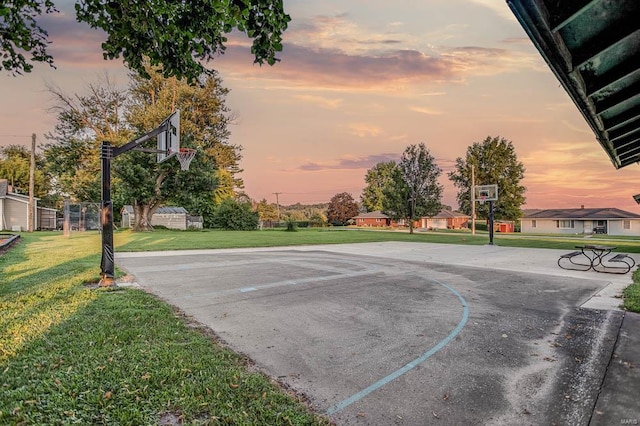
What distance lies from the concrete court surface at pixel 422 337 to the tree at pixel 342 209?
207 ft

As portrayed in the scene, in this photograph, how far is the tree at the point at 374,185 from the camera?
7150 centimetres

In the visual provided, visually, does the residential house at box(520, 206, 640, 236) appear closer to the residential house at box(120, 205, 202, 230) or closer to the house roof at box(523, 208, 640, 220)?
the house roof at box(523, 208, 640, 220)

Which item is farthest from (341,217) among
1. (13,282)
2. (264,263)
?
(13,282)

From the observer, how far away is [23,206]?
102 ft

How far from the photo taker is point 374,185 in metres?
73.6

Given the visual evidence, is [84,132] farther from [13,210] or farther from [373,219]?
[373,219]

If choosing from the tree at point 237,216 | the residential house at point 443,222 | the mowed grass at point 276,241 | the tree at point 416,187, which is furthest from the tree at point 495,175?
the tree at point 237,216

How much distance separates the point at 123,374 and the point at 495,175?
165 ft

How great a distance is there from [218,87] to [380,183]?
40.6 metres

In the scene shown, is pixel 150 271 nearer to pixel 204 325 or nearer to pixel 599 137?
pixel 204 325

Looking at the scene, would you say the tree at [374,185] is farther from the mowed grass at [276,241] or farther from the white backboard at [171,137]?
the white backboard at [171,137]

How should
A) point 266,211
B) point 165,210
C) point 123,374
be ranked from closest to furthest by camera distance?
point 123,374
point 165,210
point 266,211

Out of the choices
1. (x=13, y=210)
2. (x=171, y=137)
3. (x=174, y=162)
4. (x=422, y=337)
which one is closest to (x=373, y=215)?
(x=174, y=162)

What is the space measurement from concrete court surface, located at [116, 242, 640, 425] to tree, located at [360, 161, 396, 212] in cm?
6283
